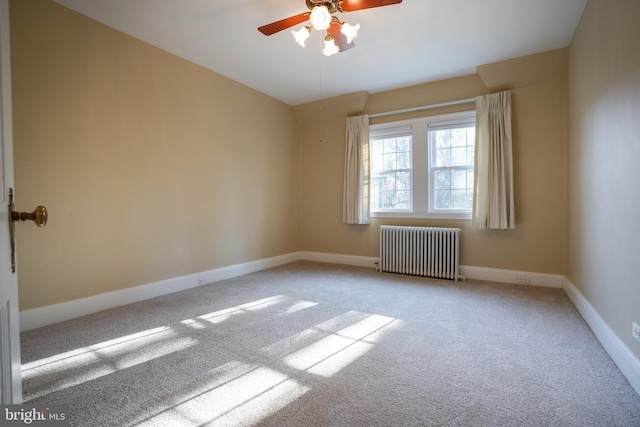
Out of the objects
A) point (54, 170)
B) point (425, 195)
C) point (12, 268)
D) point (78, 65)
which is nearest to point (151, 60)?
point (78, 65)

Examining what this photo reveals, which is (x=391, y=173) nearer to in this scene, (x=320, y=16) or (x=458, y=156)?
(x=458, y=156)

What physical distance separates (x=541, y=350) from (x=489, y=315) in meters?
0.68

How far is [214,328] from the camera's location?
8.36 feet

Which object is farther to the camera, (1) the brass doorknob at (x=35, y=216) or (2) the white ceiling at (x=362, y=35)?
(2) the white ceiling at (x=362, y=35)

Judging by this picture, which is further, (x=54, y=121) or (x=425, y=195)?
(x=425, y=195)

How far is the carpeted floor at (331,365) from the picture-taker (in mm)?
1505

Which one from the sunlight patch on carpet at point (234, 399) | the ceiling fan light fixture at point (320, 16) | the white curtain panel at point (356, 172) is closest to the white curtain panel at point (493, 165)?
the white curtain panel at point (356, 172)

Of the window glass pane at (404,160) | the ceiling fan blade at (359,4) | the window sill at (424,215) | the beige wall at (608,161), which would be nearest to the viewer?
the beige wall at (608,161)

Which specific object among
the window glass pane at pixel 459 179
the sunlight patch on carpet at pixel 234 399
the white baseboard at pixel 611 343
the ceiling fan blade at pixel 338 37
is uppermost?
the ceiling fan blade at pixel 338 37

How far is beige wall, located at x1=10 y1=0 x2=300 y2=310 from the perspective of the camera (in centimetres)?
256

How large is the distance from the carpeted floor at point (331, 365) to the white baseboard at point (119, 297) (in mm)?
129

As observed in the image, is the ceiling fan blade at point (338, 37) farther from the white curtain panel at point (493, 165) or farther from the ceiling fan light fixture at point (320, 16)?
the white curtain panel at point (493, 165)

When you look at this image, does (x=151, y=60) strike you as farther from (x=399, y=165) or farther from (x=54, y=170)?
(x=399, y=165)

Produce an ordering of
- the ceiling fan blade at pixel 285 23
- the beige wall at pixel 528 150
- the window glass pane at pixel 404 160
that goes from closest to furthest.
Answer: the ceiling fan blade at pixel 285 23
the beige wall at pixel 528 150
the window glass pane at pixel 404 160
